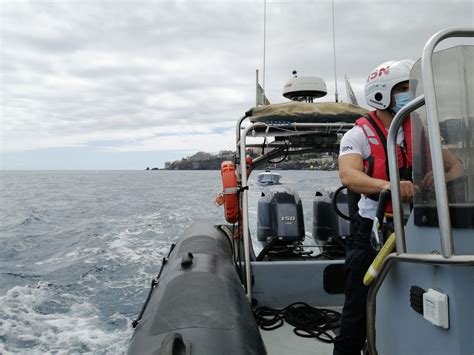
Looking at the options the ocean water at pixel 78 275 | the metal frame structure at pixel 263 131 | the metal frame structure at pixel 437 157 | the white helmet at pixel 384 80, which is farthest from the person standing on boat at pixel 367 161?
the ocean water at pixel 78 275

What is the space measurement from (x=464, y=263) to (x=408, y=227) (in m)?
0.36

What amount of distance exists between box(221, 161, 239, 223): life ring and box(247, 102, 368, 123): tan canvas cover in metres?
0.49

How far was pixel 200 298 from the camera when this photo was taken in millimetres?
2229

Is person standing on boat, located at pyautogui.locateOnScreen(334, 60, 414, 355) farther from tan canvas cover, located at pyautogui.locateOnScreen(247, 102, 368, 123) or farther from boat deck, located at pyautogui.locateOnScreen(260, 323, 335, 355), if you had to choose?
tan canvas cover, located at pyautogui.locateOnScreen(247, 102, 368, 123)

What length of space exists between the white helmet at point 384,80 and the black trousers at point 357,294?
0.56 meters

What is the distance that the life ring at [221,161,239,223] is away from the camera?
11.2 ft

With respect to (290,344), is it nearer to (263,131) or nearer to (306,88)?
(263,131)

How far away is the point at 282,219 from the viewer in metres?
3.98

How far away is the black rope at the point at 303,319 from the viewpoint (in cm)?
295

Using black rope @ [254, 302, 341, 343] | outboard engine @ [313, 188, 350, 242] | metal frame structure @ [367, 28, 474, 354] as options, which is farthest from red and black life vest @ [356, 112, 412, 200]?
outboard engine @ [313, 188, 350, 242]

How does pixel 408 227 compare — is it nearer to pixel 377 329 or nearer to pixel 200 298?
pixel 377 329

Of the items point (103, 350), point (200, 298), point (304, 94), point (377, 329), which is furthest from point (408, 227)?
point (103, 350)

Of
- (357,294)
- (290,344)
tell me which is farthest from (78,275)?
(357,294)

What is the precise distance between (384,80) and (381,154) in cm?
34
